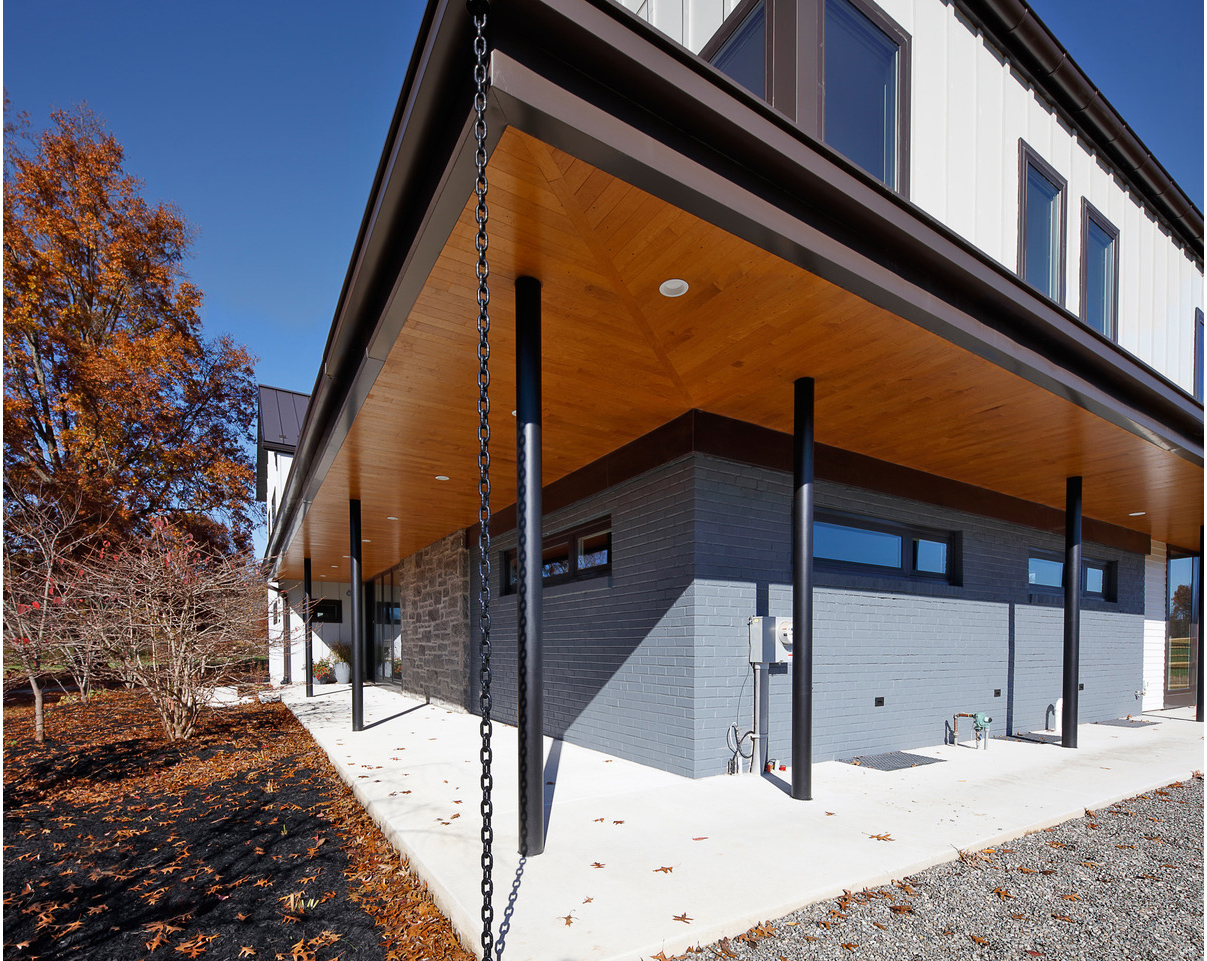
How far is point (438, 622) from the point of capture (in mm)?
12102

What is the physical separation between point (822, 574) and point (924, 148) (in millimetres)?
4070

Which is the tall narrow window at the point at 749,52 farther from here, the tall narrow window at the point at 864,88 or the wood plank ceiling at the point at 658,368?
the wood plank ceiling at the point at 658,368

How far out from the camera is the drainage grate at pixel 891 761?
6.34 m

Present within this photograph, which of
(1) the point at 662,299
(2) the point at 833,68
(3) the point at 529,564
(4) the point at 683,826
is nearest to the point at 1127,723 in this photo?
(4) the point at 683,826

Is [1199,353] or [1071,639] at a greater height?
[1199,353]

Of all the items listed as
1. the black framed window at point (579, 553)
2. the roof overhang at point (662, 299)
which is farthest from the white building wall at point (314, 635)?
the roof overhang at point (662, 299)

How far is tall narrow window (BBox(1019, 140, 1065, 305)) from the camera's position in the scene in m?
7.00

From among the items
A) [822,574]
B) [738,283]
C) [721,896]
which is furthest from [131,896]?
[822,574]

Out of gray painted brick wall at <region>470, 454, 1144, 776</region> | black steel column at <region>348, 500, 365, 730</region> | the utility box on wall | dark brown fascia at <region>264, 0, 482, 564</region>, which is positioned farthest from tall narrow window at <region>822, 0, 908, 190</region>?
black steel column at <region>348, 500, 365, 730</region>

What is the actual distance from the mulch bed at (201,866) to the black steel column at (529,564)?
72 centimetres

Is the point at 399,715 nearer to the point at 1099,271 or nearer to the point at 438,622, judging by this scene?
the point at 438,622

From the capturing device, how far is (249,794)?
19.2 ft

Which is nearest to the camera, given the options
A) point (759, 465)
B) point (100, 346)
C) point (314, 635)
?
point (759, 465)

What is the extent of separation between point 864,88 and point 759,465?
3.30m
